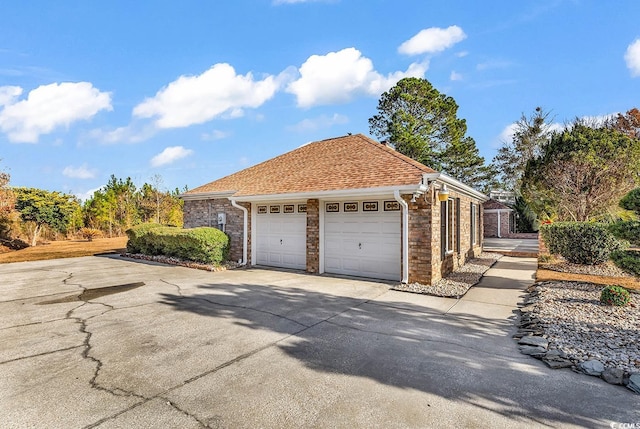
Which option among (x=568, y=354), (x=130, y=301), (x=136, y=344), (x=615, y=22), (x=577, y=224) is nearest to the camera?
(x=568, y=354)

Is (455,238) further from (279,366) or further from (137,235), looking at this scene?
(137,235)

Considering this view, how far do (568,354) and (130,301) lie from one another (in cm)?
766

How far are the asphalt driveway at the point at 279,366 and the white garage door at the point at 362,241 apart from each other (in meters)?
1.74

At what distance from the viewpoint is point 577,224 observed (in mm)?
10133

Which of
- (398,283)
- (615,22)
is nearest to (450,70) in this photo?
(615,22)

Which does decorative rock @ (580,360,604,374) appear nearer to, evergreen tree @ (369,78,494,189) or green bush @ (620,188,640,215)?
green bush @ (620,188,640,215)

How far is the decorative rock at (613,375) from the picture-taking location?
3258mm

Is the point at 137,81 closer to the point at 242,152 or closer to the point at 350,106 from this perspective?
the point at 242,152

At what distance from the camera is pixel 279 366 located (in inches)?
143

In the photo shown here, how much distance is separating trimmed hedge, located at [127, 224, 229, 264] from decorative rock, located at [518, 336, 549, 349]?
30.3 feet

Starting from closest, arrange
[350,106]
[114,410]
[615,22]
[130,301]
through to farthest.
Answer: [114,410]
[130,301]
[615,22]
[350,106]

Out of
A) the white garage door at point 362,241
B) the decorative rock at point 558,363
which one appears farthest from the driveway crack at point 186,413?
the white garage door at point 362,241

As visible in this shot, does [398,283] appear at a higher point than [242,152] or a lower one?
lower

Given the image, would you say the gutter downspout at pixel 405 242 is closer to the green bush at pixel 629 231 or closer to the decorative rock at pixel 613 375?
the green bush at pixel 629 231
